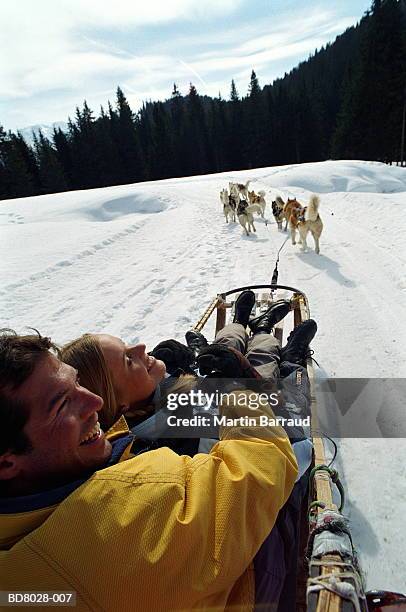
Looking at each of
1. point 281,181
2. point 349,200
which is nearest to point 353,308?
Answer: point 349,200

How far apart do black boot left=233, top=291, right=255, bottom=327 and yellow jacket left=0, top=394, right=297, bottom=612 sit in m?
2.20

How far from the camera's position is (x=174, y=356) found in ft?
7.99

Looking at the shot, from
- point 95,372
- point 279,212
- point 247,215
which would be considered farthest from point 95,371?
point 279,212

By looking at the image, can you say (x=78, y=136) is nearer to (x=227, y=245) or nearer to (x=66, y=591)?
→ (x=227, y=245)

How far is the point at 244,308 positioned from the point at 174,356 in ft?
3.69

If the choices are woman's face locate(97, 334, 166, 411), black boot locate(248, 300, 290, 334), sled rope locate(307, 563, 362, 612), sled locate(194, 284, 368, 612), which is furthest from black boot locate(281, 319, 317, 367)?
sled rope locate(307, 563, 362, 612)

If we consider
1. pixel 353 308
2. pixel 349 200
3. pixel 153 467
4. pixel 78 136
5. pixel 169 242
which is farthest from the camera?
pixel 78 136

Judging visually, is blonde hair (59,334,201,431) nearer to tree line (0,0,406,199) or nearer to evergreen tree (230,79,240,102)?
tree line (0,0,406,199)

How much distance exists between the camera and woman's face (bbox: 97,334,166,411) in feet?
5.90

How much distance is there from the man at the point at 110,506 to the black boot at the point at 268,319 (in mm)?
1920

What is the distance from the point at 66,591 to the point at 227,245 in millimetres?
7395

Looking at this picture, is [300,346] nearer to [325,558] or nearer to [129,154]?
[325,558]

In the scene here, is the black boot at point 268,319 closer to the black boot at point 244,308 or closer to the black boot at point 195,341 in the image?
the black boot at point 244,308

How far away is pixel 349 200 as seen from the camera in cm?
1184
